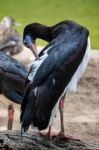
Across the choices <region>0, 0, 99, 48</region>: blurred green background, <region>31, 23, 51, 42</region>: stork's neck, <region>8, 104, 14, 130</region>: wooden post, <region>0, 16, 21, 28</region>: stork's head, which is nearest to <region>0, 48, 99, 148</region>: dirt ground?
<region>8, 104, 14, 130</region>: wooden post

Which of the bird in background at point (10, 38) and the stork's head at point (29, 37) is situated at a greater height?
the bird in background at point (10, 38)

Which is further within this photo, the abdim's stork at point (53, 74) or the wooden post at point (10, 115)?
the wooden post at point (10, 115)

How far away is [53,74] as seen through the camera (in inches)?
133

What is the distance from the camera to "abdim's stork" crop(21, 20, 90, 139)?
332cm

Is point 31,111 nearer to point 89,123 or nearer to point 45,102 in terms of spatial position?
point 45,102

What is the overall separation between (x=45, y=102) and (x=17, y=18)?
5.02 meters

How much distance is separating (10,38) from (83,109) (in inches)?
58.1

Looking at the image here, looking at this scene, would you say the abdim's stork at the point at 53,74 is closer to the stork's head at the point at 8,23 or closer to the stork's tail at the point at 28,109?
the stork's tail at the point at 28,109

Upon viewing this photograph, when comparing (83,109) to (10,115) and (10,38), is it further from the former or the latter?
(10,38)

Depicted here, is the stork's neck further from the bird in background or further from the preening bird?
the bird in background

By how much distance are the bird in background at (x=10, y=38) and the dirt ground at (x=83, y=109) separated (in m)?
0.10

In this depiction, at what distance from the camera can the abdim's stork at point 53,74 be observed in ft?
10.9

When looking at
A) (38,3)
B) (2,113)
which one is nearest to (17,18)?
(38,3)

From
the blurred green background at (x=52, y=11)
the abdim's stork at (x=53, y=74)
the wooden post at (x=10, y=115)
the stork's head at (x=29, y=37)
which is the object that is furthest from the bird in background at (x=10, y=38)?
the abdim's stork at (x=53, y=74)
